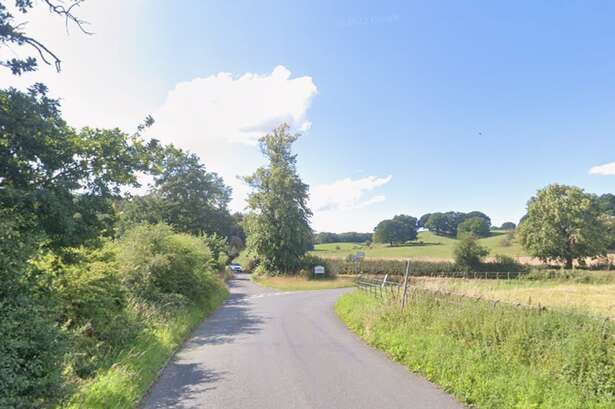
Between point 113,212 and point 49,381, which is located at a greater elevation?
point 113,212

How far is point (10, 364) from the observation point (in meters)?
3.90

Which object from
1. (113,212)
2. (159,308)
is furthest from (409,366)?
(159,308)

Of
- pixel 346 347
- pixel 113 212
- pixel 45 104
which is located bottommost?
pixel 346 347

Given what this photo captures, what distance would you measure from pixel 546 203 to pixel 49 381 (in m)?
58.6

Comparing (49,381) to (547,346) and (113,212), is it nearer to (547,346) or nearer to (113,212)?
(113,212)

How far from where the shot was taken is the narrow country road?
18.7 ft

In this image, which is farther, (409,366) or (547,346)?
(409,366)

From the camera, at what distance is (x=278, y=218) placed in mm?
36000

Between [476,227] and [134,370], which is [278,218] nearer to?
[134,370]

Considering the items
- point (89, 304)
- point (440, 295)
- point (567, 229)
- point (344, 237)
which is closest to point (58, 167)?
point (89, 304)

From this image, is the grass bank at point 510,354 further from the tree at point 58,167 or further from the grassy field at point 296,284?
the grassy field at point 296,284

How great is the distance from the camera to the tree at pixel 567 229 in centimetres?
4684

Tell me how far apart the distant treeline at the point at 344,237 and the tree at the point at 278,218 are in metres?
63.0

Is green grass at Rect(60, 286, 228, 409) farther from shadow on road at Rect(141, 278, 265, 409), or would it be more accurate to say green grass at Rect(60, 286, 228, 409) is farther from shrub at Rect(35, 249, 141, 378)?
shrub at Rect(35, 249, 141, 378)
